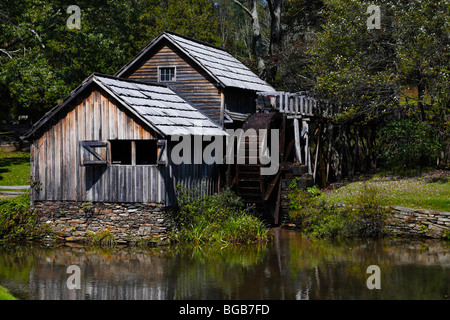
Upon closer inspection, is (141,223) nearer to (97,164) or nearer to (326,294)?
(97,164)

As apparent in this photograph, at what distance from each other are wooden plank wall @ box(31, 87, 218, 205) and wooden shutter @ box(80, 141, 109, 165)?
0.86 feet

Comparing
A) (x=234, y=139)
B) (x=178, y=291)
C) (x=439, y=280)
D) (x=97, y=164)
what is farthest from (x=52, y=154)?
(x=439, y=280)

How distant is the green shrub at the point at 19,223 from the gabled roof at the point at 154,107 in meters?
2.62

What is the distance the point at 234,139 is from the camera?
74.0ft

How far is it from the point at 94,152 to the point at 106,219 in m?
2.30

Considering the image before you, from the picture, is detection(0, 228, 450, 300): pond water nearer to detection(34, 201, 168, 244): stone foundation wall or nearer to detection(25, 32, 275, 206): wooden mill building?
detection(34, 201, 168, 244): stone foundation wall

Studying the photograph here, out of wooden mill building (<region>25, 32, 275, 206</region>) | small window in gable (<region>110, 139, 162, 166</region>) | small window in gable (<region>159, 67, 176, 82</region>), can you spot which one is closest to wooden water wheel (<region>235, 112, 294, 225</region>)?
wooden mill building (<region>25, 32, 275, 206</region>)

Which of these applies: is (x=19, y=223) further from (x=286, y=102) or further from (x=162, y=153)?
(x=286, y=102)

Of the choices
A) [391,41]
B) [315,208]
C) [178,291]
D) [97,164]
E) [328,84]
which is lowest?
[178,291]

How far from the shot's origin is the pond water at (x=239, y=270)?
42.3 feet

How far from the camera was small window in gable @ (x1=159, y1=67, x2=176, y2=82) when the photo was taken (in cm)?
2298

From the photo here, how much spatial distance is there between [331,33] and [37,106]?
70.3 feet

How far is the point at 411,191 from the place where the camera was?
72.6 ft

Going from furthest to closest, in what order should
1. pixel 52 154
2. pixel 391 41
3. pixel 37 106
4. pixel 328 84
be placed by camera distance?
pixel 37 106 < pixel 391 41 < pixel 328 84 < pixel 52 154
